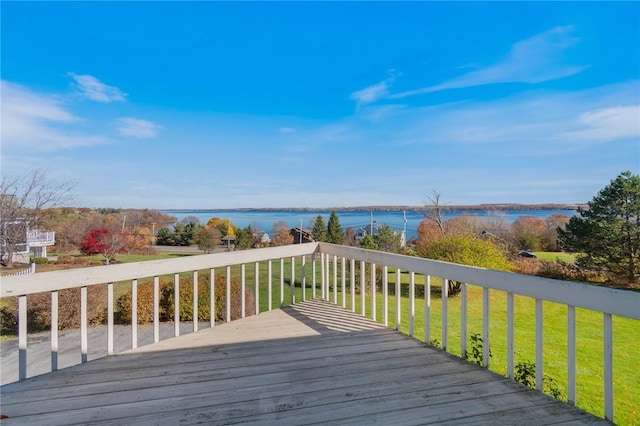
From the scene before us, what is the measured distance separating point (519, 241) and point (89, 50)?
15.5 metres

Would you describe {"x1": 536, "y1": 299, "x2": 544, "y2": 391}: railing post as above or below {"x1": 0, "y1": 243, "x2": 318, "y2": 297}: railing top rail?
below

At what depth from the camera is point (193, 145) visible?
12.0m

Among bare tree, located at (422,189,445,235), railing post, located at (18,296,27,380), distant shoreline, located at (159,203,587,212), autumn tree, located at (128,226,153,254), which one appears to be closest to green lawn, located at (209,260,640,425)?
railing post, located at (18,296,27,380)

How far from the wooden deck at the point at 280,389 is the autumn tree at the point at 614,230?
36.2 feet

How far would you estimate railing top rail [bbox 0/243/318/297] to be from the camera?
77.1 inches

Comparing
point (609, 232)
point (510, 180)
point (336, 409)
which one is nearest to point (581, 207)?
point (609, 232)

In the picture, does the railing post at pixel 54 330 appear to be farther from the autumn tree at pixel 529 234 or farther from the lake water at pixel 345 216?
the autumn tree at pixel 529 234

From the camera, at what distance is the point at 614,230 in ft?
33.5

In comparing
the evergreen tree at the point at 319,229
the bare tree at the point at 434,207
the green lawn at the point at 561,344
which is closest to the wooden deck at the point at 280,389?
the green lawn at the point at 561,344

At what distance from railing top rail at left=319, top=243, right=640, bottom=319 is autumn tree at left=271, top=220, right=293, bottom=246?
41.7 ft

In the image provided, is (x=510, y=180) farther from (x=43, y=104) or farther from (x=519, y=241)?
(x=43, y=104)

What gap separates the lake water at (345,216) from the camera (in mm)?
15484

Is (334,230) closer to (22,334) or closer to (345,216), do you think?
(345,216)

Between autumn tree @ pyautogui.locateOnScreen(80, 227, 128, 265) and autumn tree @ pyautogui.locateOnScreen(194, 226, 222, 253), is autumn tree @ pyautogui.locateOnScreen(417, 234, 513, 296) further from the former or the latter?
autumn tree @ pyautogui.locateOnScreen(80, 227, 128, 265)
